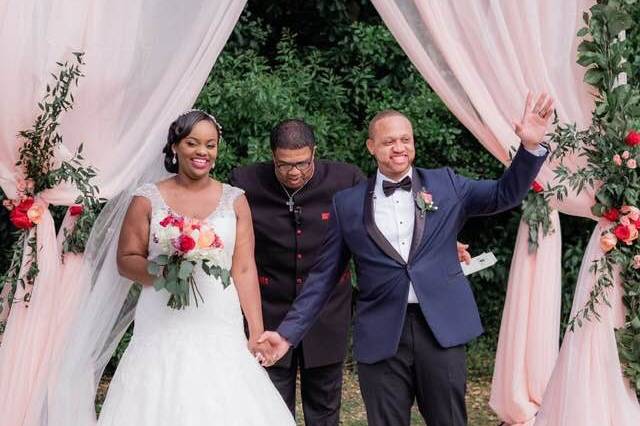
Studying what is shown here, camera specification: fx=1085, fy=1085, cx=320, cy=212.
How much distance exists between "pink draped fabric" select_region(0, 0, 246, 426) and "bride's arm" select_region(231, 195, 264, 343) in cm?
64

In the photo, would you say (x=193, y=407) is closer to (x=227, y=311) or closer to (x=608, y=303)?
(x=227, y=311)

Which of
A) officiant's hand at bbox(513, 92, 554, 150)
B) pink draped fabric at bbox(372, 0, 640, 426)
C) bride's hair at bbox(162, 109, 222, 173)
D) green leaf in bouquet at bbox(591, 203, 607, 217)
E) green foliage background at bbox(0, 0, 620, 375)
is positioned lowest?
green leaf in bouquet at bbox(591, 203, 607, 217)

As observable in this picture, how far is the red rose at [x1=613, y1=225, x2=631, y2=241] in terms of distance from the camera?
4.32m

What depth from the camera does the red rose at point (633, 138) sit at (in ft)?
14.1

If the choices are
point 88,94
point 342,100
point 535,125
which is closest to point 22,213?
point 88,94

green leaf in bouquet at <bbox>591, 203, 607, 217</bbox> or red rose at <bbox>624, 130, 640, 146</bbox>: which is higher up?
red rose at <bbox>624, 130, 640, 146</bbox>

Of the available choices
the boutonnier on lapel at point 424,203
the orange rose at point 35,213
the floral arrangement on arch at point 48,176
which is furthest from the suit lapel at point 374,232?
the orange rose at point 35,213

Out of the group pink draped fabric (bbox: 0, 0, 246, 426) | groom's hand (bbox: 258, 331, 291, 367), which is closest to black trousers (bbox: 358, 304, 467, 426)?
groom's hand (bbox: 258, 331, 291, 367)

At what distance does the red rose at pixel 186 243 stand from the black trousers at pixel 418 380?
741 millimetres

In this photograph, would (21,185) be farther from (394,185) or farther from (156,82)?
(394,185)

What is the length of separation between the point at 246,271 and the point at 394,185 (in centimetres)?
78

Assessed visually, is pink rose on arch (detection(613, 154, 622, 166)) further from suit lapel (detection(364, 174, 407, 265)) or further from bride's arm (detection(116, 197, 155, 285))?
bride's arm (detection(116, 197, 155, 285))

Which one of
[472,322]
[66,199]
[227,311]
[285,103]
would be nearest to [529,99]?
[472,322]

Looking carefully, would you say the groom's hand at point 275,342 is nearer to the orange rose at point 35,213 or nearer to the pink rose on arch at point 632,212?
the orange rose at point 35,213
